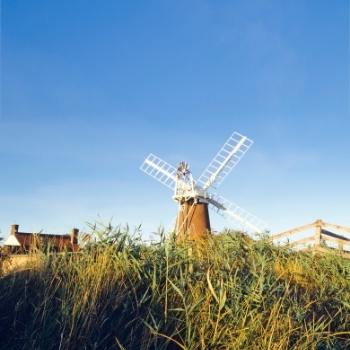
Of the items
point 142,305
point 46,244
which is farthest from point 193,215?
point 142,305

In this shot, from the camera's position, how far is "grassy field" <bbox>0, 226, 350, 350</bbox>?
460 centimetres

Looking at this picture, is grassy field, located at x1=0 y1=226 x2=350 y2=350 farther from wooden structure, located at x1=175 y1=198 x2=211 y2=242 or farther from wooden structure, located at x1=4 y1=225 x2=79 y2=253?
wooden structure, located at x1=175 y1=198 x2=211 y2=242

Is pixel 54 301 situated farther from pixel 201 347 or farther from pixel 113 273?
pixel 201 347

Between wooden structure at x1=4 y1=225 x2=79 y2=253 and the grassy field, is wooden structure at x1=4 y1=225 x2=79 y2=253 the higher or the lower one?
the higher one

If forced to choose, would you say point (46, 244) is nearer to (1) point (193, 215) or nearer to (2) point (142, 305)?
(2) point (142, 305)

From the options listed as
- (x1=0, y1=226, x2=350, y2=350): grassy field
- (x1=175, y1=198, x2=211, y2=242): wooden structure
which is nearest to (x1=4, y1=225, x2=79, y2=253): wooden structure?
(x1=0, y1=226, x2=350, y2=350): grassy field

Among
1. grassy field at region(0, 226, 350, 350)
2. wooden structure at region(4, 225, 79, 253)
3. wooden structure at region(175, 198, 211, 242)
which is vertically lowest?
grassy field at region(0, 226, 350, 350)

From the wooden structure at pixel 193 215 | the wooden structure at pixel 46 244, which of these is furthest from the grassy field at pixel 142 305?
the wooden structure at pixel 193 215

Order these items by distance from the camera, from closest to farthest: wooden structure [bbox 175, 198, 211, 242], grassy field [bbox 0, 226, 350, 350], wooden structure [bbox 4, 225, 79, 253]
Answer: grassy field [bbox 0, 226, 350, 350] → wooden structure [bbox 4, 225, 79, 253] → wooden structure [bbox 175, 198, 211, 242]

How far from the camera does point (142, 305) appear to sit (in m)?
5.18

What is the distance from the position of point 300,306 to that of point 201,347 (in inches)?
70.3

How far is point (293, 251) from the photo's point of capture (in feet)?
34.7

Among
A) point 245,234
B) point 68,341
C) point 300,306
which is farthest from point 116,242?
point 245,234

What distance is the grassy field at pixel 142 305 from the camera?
181 inches
